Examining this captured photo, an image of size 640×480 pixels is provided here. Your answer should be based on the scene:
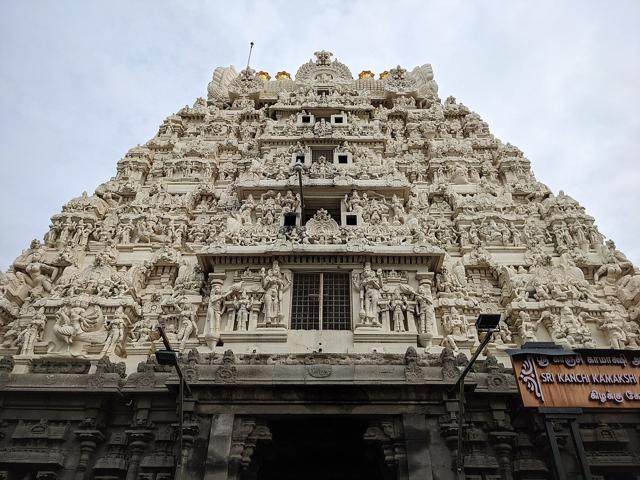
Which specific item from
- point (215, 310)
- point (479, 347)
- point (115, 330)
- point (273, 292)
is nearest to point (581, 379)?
point (479, 347)

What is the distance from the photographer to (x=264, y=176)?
19906 millimetres

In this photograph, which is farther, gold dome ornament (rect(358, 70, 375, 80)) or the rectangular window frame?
gold dome ornament (rect(358, 70, 375, 80))

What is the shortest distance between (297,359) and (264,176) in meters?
9.23

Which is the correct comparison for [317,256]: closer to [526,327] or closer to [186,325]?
[186,325]

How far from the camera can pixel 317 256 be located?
15.8m

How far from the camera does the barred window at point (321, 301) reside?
14.9 m

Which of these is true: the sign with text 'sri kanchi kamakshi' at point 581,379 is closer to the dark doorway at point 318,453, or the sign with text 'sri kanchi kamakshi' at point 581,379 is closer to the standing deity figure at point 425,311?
the standing deity figure at point 425,311

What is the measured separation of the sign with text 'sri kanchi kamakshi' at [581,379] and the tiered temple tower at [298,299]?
78 centimetres

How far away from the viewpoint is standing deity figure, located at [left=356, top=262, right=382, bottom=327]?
1453 centimetres

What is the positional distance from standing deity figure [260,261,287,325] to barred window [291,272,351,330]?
1.87 ft

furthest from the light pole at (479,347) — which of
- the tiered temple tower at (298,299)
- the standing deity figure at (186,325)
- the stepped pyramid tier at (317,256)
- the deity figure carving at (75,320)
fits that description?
the deity figure carving at (75,320)

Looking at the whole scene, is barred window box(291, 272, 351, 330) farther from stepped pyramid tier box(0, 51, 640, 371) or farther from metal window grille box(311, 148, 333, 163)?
metal window grille box(311, 148, 333, 163)

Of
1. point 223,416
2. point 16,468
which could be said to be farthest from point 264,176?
point 16,468

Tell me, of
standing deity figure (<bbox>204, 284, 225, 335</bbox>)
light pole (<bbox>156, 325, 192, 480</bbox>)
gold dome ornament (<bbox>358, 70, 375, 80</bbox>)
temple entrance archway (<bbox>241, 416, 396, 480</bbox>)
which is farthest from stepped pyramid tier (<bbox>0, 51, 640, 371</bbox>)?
gold dome ornament (<bbox>358, 70, 375, 80</bbox>)
